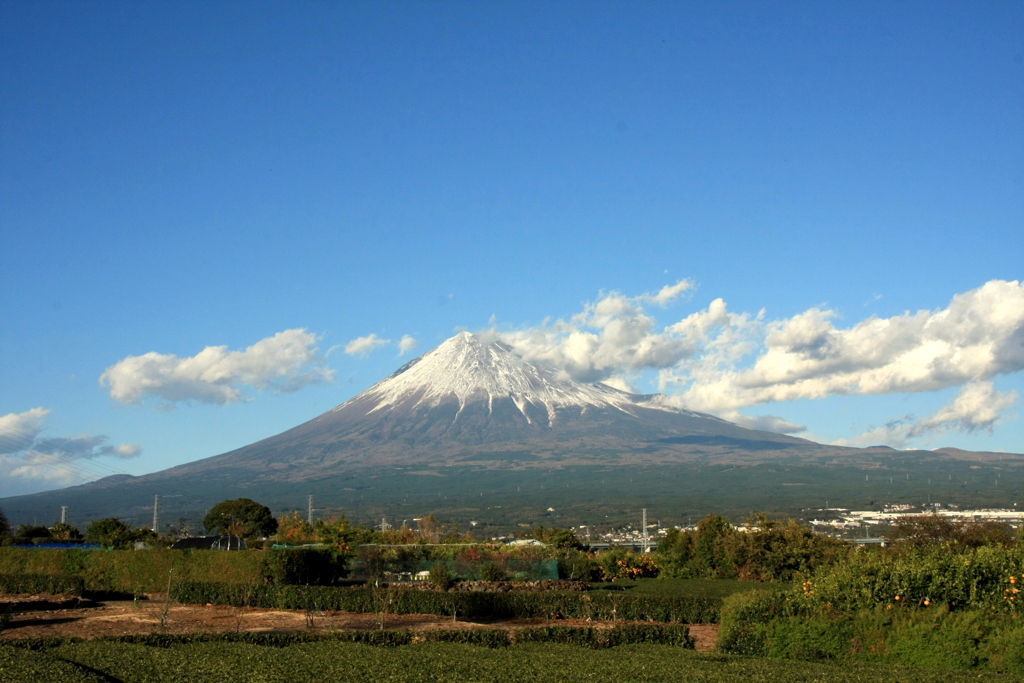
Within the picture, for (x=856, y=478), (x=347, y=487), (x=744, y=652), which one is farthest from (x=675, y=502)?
(x=744, y=652)

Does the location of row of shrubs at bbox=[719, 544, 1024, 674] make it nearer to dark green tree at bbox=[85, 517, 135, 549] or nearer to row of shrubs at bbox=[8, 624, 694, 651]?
row of shrubs at bbox=[8, 624, 694, 651]

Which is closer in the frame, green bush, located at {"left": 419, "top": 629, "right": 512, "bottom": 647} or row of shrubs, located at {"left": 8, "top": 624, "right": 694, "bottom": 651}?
row of shrubs, located at {"left": 8, "top": 624, "right": 694, "bottom": 651}

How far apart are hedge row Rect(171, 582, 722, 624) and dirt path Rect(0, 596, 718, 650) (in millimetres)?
299

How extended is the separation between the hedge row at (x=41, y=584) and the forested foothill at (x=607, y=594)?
0.05 meters

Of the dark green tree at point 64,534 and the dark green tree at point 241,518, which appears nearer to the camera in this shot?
the dark green tree at point 64,534

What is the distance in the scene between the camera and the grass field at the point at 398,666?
8445mm

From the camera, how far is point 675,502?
374 feet

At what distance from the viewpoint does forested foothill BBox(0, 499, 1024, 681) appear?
10172 millimetres

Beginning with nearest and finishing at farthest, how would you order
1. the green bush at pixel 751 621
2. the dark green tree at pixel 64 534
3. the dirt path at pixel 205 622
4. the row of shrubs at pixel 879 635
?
the row of shrubs at pixel 879 635
the green bush at pixel 751 621
the dirt path at pixel 205 622
the dark green tree at pixel 64 534

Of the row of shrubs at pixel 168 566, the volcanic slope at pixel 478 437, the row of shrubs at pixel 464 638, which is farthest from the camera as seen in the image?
the volcanic slope at pixel 478 437

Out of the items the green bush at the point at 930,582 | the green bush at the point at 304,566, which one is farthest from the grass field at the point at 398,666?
the green bush at the point at 304,566

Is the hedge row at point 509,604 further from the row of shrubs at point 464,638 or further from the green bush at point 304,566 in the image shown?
the row of shrubs at point 464,638

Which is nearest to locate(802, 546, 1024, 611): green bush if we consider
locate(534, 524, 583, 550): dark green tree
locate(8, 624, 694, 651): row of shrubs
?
locate(8, 624, 694, 651): row of shrubs

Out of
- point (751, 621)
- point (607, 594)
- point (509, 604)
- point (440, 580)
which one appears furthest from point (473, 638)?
point (440, 580)
